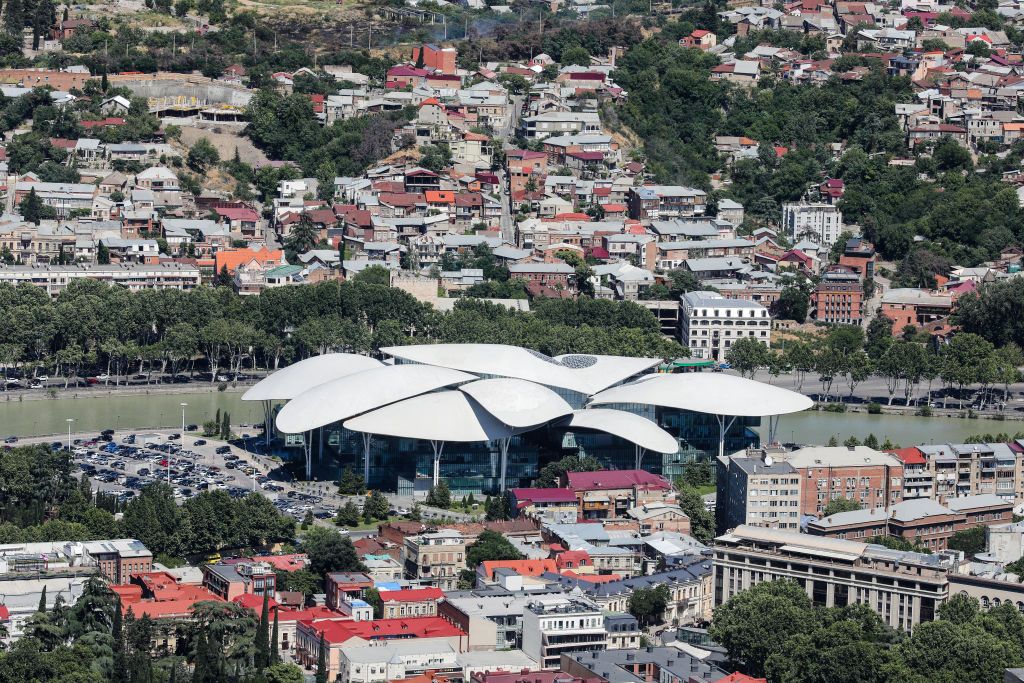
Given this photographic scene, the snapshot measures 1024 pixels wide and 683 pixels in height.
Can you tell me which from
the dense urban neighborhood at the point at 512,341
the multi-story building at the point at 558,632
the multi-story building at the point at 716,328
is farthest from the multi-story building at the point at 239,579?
the multi-story building at the point at 716,328

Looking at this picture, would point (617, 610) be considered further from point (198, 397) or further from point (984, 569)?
point (198, 397)

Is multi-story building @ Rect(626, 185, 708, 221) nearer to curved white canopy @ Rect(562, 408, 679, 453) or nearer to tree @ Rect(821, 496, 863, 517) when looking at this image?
curved white canopy @ Rect(562, 408, 679, 453)

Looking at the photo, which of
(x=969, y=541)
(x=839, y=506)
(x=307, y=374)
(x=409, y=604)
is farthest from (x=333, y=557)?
(x=307, y=374)

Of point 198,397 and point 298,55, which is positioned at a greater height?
point 298,55

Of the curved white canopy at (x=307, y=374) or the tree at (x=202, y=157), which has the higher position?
the tree at (x=202, y=157)

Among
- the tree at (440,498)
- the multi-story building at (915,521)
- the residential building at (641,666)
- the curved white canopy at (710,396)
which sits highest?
the curved white canopy at (710,396)

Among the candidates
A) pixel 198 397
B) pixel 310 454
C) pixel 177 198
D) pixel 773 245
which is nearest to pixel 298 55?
pixel 177 198

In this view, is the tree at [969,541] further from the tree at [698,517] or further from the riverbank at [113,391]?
the riverbank at [113,391]
